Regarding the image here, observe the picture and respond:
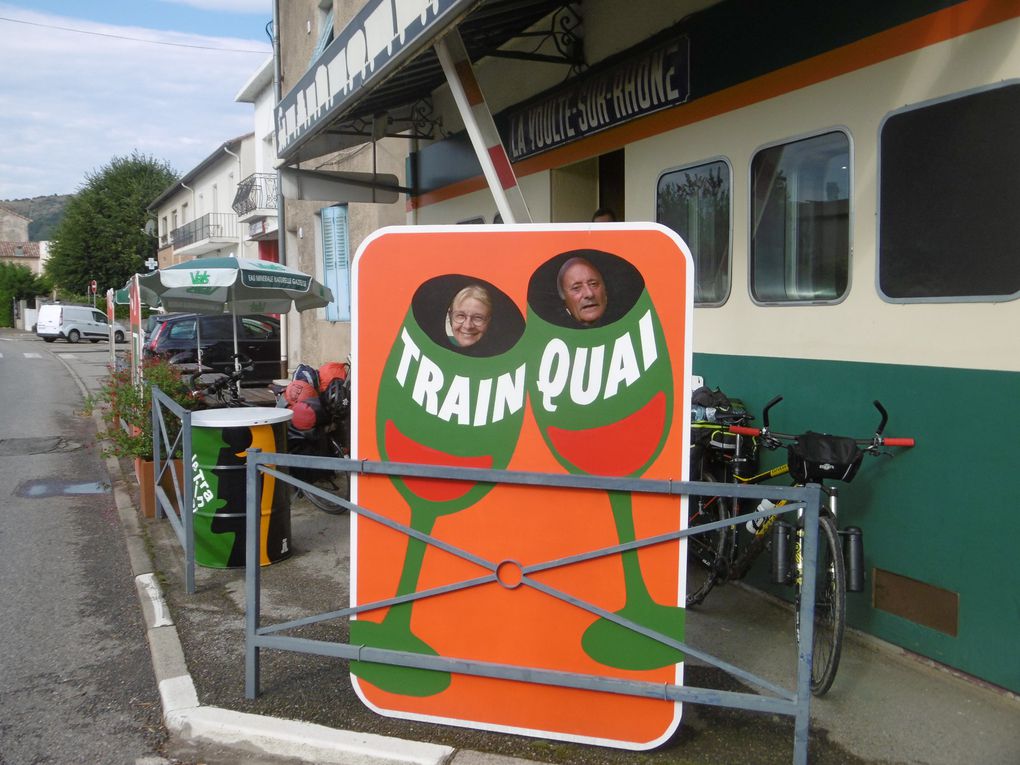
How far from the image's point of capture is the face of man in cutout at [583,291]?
351 centimetres

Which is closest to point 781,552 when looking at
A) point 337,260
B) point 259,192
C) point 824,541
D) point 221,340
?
point 824,541

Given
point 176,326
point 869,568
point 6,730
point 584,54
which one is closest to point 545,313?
point 869,568

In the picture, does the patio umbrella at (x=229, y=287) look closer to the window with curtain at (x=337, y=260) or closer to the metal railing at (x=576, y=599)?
the window with curtain at (x=337, y=260)

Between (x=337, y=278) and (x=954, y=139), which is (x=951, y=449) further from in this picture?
(x=337, y=278)

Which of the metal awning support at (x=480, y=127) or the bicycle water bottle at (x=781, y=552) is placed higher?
the metal awning support at (x=480, y=127)

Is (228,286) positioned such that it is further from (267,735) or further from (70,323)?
(70,323)

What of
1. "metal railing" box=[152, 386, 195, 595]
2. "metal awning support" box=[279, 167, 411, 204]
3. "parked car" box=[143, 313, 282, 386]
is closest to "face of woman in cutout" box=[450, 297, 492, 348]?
"metal railing" box=[152, 386, 195, 595]

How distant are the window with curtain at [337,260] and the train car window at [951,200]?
11.4 m

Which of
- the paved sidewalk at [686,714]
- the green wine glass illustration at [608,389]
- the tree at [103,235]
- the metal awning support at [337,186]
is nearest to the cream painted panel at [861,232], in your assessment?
the paved sidewalk at [686,714]

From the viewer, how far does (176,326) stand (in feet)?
59.9

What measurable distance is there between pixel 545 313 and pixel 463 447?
651mm

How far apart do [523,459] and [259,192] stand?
26.7m

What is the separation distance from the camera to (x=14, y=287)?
210 feet

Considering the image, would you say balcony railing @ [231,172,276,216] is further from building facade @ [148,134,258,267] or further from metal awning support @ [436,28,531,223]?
metal awning support @ [436,28,531,223]
